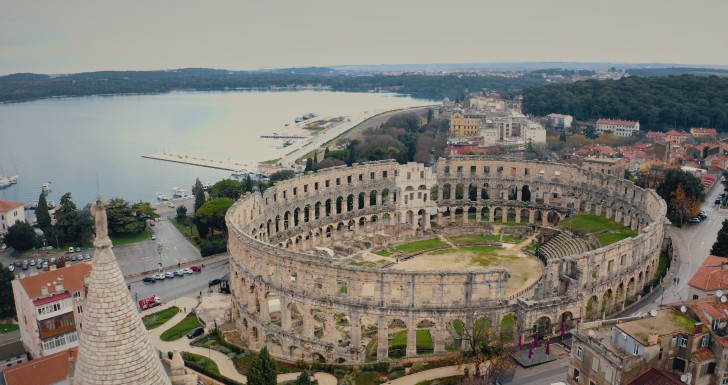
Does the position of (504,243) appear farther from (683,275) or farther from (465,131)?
(465,131)

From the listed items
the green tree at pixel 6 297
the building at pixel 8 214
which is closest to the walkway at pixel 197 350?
the green tree at pixel 6 297

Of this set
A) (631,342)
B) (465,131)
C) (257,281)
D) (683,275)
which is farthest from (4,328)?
(465,131)

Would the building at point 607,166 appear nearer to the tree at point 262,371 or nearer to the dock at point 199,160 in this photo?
the tree at point 262,371

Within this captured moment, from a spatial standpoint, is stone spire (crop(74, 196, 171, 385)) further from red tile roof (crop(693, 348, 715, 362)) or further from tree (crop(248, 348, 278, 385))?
red tile roof (crop(693, 348, 715, 362))

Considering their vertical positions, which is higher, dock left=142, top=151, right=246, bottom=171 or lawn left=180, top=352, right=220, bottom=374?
lawn left=180, top=352, right=220, bottom=374

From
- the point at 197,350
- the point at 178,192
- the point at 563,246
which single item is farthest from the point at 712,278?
the point at 178,192

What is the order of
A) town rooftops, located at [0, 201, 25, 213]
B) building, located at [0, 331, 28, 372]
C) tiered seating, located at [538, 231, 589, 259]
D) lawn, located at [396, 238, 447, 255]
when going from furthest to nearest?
town rooftops, located at [0, 201, 25, 213] < lawn, located at [396, 238, 447, 255] < tiered seating, located at [538, 231, 589, 259] < building, located at [0, 331, 28, 372]

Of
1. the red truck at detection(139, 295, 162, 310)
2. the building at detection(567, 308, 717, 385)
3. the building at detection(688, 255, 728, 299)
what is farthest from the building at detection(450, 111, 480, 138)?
the building at detection(567, 308, 717, 385)

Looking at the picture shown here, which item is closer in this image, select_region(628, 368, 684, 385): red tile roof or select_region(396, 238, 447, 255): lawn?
select_region(628, 368, 684, 385): red tile roof
